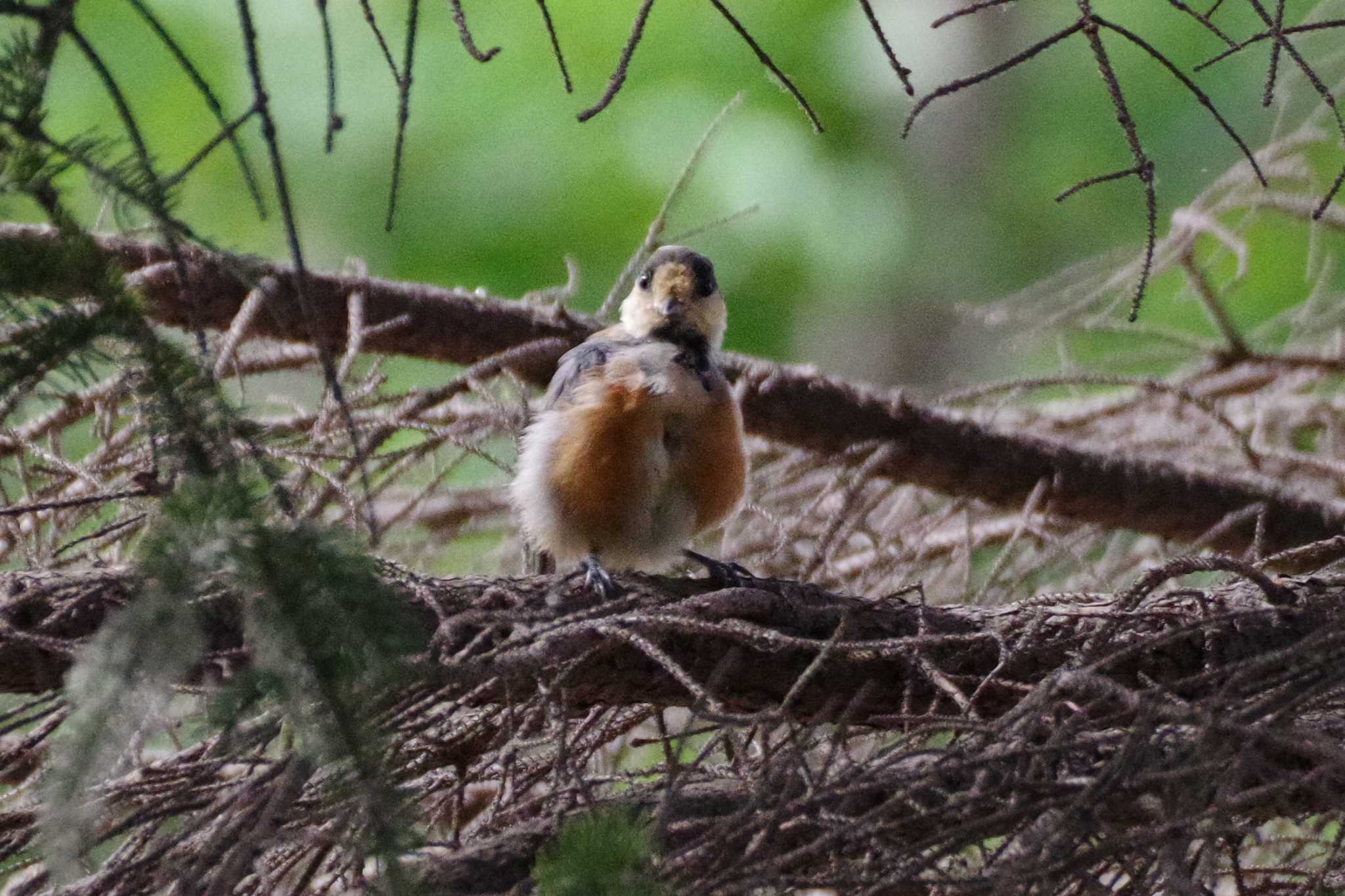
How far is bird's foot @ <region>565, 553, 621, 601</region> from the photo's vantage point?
253 centimetres

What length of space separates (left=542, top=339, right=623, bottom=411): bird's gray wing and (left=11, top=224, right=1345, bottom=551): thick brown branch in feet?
0.35

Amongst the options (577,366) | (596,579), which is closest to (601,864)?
(596,579)

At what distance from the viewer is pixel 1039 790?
1.72 meters

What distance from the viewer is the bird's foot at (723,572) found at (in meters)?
2.98

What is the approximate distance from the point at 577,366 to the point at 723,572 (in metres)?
0.61

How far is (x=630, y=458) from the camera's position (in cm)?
312

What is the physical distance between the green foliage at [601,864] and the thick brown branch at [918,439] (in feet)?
7.18

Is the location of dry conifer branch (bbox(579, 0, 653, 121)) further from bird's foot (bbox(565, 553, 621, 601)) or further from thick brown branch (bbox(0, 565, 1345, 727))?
bird's foot (bbox(565, 553, 621, 601))

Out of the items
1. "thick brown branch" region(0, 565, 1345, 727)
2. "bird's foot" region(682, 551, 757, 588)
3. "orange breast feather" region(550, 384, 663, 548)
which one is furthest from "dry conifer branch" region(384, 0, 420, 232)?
"orange breast feather" region(550, 384, 663, 548)

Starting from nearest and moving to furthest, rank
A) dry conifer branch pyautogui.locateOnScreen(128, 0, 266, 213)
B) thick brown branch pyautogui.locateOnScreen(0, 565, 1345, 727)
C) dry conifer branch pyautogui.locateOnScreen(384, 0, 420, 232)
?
1. dry conifer branch pyautogui.locateOnScreen(128, 0, 266, 213)
2. dry conifer branch pyautogui.locateOnScreen(384, 0, 420, 232)
3. thick brown branch pyautogui.locateOnScreen(0, 565, 1345, 727)

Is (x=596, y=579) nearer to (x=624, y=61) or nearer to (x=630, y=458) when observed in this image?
(x=630, y=458)

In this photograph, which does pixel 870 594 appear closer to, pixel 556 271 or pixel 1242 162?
pixel 1242 162

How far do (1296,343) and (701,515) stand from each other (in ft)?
8.13

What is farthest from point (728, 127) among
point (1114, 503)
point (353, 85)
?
point (1114, 503)
